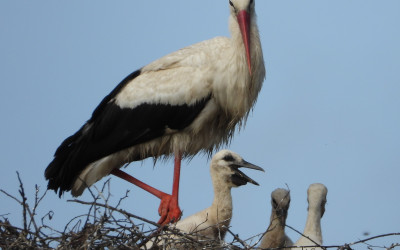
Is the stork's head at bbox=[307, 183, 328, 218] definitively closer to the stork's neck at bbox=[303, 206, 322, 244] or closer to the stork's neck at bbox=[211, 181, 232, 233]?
the stork's neck at bbox=[303, 206, 322, 244]

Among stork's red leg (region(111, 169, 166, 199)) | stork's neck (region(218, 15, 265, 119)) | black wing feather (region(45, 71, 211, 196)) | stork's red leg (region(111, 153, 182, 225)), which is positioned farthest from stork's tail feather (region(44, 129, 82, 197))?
stork's neck (region(218, 15, 265, 119))

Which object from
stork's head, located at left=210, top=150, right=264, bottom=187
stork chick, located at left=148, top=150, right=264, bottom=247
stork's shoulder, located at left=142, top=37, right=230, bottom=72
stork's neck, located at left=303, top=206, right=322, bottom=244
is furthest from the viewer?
A: stork's shoulder, located at left=142, top=37, right=230, bottom=72

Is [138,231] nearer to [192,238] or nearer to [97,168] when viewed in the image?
[192,238]

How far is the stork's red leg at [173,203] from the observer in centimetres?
913

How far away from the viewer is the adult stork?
905 cm

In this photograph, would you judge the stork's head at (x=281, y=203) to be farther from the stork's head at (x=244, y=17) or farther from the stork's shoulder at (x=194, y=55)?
the stork's shoulder at (x=194, y=55)

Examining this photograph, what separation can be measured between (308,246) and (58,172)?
2630mm

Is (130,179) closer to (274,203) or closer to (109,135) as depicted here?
(109,135)

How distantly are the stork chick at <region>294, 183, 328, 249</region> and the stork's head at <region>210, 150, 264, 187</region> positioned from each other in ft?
1.47

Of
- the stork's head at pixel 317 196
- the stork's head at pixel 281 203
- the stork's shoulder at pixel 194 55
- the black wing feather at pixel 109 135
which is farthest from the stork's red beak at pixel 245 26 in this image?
the stork's head at pixel 317 196

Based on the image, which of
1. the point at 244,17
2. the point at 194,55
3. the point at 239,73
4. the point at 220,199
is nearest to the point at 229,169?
the point at 220,199

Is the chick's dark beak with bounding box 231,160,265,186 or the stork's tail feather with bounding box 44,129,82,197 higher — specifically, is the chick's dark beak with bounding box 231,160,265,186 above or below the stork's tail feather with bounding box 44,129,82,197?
Answer: below

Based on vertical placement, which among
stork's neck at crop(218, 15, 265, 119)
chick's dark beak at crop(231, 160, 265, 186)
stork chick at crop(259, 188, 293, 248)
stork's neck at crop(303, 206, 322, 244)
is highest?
stork's neck at crop(218, 15, 265, 119)

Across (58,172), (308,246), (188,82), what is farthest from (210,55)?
(308,246)
